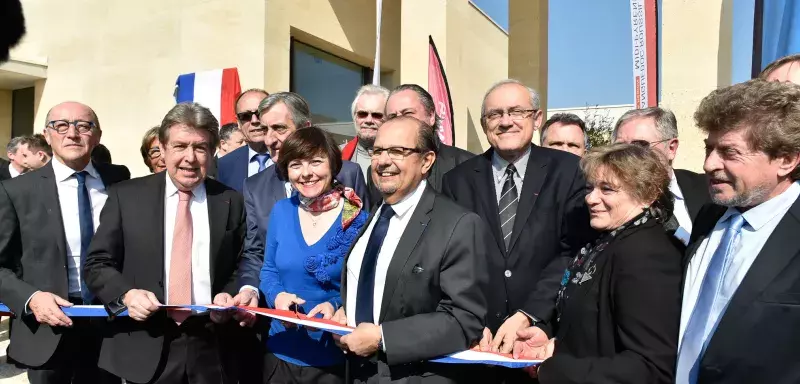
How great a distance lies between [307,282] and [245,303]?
386 mm

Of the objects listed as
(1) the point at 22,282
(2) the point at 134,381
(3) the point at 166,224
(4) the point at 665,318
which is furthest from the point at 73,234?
(4) the point at 665,318

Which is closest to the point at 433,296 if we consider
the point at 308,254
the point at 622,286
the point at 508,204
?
the point at 622,286

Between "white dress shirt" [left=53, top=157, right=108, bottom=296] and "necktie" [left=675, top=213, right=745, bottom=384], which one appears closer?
"necktie" [left=675, top=213, right=745, bottom=384]

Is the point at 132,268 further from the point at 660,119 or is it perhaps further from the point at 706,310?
the point at 660,119

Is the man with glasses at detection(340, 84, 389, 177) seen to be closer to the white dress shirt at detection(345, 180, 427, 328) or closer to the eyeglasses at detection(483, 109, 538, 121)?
the eyeglasses at detection(483, 109, 538, 121)

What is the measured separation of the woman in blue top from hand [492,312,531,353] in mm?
768

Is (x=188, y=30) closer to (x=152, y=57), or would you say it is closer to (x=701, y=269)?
(x=152, y=57)

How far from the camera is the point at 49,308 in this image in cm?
302

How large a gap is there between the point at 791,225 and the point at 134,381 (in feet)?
9.46

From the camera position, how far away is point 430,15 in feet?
33.9

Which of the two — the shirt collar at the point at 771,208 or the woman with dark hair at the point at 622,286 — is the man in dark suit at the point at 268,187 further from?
the shirt collar at the point at 771,208

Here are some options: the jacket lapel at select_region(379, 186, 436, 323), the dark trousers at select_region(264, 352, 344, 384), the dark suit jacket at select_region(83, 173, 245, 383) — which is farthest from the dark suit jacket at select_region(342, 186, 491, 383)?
the dark suit jacket at select_region(83, 173, 245, 383)

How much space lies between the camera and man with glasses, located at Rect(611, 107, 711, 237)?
3.25 meters

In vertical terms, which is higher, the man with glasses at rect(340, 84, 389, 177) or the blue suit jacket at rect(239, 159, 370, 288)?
the man with glasses at rect(340, 84, 389, 177)
